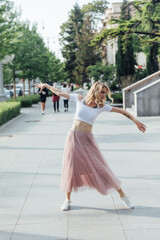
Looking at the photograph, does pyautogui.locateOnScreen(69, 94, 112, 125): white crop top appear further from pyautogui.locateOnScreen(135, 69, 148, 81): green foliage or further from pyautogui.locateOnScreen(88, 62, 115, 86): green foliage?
pyautogui.locateOnScreen(88, 62, 115, 86): green foliage

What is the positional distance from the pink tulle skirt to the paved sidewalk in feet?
1.11

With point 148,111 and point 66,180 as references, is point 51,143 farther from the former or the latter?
point 148,111

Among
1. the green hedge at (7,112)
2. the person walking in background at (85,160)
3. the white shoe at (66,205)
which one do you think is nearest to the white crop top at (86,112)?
the person walking in background at (85,160)

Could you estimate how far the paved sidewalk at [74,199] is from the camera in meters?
4.18

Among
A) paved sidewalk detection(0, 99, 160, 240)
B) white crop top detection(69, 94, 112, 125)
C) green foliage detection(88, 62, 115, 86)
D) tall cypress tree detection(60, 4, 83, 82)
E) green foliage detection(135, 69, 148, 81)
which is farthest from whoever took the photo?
tall cypress tree detection(60, 4, 83, 82)

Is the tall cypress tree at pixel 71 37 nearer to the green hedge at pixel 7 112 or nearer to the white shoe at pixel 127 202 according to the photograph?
the green hedge at pixel 7 112

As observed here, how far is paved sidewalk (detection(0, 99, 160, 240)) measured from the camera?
418cm

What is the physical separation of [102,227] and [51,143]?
6500 mm

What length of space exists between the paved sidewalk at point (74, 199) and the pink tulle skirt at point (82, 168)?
34cm

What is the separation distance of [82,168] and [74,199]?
717mm

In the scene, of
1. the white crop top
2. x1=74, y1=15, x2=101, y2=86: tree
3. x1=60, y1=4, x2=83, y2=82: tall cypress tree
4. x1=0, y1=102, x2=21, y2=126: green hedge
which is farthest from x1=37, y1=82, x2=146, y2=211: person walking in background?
x1=60, y1=4, x2=83, y2=82: tall cypress tree

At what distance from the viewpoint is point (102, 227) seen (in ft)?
14.1

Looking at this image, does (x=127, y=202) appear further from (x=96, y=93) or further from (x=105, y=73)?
(x=105, y=73)

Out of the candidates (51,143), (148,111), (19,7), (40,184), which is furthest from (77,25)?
(40,184)
